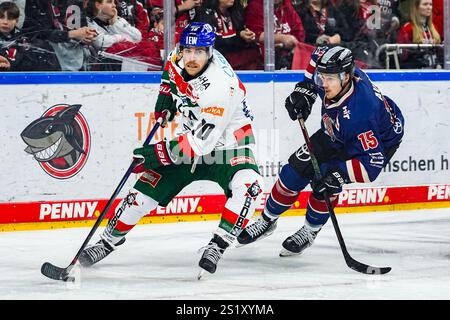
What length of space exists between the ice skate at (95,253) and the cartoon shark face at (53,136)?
161 cm

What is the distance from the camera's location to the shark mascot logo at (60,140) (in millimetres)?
7844

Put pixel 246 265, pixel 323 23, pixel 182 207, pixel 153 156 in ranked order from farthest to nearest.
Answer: pixel 323 23
pixel 182 207
pixel 246 265
pixel 153 156

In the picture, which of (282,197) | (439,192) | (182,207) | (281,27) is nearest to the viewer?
(282,197)

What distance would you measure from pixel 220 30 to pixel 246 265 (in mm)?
2346

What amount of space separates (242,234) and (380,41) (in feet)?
8.99

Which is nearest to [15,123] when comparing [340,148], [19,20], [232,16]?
[19,20]

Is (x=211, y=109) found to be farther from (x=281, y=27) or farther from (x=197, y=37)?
(x=281, y=27)

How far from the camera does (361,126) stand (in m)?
6.35

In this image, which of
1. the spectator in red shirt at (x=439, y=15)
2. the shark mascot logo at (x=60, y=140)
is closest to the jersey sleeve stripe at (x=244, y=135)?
the shark mascot logo at (x=60, y=140)

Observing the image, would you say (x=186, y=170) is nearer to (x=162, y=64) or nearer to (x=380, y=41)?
(x=162, y=64)

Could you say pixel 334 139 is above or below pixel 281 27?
below

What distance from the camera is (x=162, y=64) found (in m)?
8.23

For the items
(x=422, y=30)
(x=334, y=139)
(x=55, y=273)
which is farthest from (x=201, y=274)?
(x=422, y=30)

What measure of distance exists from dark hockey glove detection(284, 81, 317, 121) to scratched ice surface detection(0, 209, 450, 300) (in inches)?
33.3
